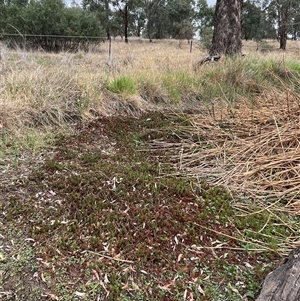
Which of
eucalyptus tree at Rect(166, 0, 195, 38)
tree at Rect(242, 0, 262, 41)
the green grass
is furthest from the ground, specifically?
eucalyptus tree at Rect(166, 0, 195, 38)

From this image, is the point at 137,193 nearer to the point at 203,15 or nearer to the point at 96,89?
the point at 96,89

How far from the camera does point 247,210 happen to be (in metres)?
1.74

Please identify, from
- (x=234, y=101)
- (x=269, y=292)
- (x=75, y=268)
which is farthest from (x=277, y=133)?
(x=75, y=268)

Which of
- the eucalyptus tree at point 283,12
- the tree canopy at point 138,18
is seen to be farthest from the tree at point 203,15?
the eucalyptus tree at point 283,12

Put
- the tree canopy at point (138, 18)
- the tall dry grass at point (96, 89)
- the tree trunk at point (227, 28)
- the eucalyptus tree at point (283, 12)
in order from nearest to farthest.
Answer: the tall dry grass at point (96, 89), the tree trunk at point (227, 28), the tree canopy at point (138, 18), the eucalyptus tree at point (283, 12)

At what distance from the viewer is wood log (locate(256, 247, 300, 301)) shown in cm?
107

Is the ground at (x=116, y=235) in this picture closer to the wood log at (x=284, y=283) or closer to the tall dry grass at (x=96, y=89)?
the wood log at (x=284, y=283)

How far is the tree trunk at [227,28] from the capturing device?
5.39 meters

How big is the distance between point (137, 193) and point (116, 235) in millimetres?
373

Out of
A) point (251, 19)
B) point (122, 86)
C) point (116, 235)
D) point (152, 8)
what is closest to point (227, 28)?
point (122, 86)

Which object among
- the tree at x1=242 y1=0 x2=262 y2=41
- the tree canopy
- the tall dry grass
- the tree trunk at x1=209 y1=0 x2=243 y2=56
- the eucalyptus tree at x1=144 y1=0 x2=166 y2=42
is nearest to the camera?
the tall dry grass

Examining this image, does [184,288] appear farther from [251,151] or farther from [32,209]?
[251,151]

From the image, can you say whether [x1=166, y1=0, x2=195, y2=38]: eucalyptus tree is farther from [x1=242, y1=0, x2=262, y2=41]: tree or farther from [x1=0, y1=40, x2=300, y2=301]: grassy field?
[x1=0, y1=40, x2=300, y2=301]: grassy field

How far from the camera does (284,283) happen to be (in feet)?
3.64
